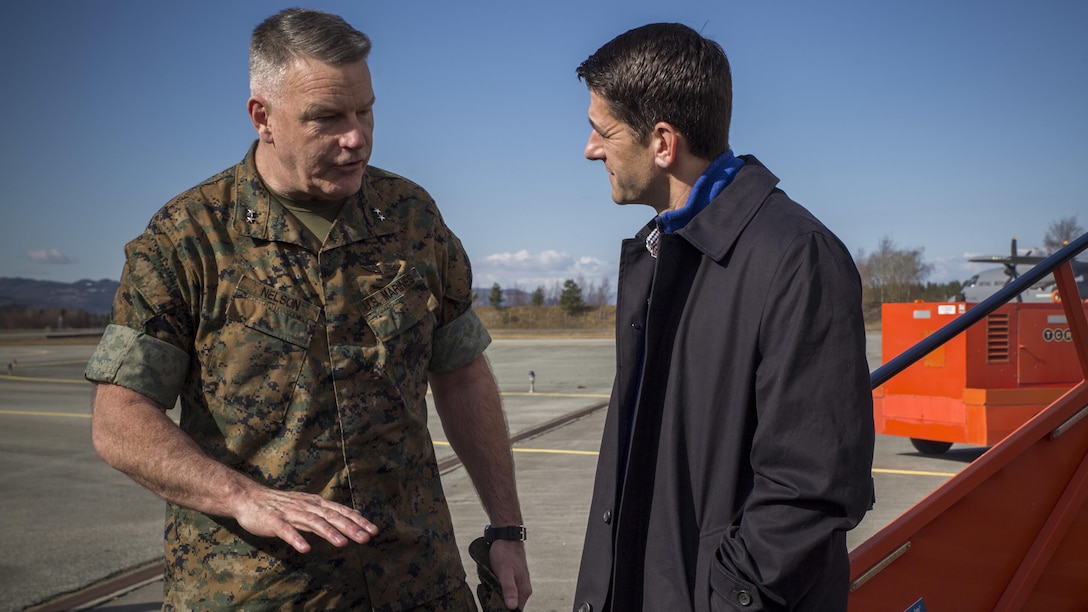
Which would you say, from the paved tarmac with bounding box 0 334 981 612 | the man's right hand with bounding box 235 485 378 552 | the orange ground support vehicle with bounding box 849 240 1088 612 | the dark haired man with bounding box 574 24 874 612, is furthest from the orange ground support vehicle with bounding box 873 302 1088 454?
the man's right hand with bounding box 235 485 378 552

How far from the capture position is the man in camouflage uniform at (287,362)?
2.07 meters

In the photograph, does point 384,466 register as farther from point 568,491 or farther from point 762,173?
point 568,491

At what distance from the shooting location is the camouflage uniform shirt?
212 cm

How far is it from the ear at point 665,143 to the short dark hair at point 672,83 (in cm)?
1

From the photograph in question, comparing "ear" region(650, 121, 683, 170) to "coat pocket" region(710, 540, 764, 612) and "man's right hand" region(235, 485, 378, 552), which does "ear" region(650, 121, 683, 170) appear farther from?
"man's right hand" region(235, 485, 378, 552)

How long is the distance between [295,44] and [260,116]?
21cm

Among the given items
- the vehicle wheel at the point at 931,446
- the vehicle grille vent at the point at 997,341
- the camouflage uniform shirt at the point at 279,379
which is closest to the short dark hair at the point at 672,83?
the camouflage uniform shirt at the point at 279,379

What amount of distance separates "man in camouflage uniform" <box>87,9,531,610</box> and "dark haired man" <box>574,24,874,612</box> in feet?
1.93

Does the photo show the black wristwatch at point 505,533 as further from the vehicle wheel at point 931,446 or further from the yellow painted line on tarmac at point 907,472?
the vehicle wheel at point 931,446

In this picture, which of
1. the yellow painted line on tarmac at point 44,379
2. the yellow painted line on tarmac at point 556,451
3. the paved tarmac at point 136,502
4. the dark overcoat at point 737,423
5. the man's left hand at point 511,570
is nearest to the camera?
the dark overcoat at point 737,423

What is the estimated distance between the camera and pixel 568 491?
7684 mm

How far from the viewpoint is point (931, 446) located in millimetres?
9375

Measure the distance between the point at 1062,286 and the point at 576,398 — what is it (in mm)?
12153

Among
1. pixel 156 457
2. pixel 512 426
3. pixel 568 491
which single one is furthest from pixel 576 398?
pixel 156 457
